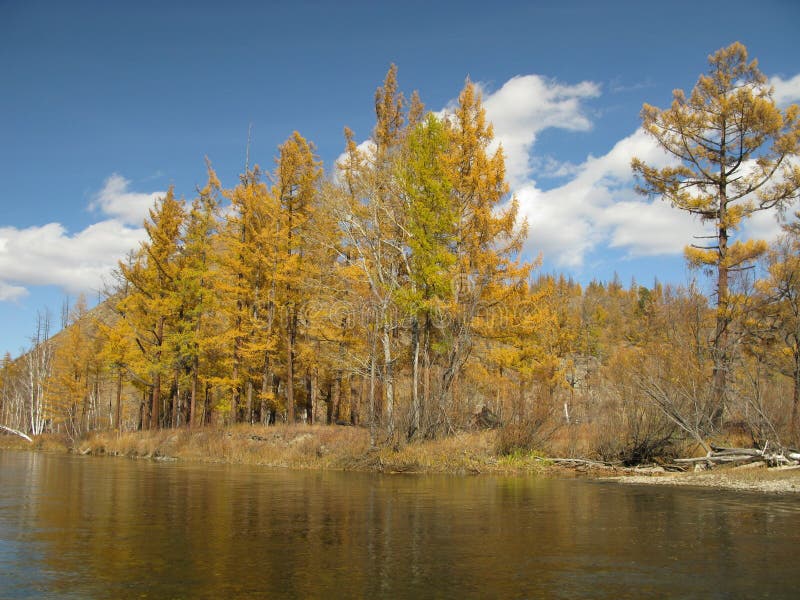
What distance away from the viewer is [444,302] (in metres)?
25.3

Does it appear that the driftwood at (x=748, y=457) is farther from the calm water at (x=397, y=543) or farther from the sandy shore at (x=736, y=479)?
the calm water at (x=397, y=543)

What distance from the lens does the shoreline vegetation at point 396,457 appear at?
17.2 metres

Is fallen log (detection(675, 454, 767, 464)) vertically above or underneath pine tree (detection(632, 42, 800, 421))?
underneath

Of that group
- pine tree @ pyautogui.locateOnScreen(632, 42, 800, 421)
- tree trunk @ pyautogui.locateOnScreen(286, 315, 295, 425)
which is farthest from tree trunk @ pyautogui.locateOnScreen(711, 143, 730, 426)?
tree trunk @ pyautogui.locateOnScreen(286, 315, 295, 425)

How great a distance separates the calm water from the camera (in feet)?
21.1

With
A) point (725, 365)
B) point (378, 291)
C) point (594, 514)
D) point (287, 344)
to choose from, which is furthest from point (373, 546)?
point (287, 344)

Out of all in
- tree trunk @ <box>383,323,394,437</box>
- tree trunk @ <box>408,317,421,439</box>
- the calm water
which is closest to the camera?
the calm water

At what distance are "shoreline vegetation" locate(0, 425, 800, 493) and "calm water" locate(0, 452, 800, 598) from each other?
253 centimetres

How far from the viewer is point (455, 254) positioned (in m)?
26.2

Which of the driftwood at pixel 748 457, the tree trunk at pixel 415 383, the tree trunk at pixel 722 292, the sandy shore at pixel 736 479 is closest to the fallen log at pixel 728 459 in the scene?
the driftwood at pixel 748 457

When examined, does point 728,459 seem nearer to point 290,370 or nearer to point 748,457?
point 748,457

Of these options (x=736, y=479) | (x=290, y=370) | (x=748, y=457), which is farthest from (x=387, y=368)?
(x=736, y=479)

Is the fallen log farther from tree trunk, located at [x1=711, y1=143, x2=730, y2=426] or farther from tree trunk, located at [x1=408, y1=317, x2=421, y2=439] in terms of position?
tree trunk, located at [x1=408, y1=317, x2=421, y2=439]

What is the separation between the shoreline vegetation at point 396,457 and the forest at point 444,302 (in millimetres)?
746
